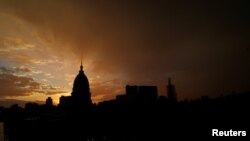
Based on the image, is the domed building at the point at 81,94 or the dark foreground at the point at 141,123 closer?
the dark foreground at the point at 141,123

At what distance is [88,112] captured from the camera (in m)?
117

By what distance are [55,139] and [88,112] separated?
18226 mm

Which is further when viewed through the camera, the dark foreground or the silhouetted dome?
the silhouetted dome

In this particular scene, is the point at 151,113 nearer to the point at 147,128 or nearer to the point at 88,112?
the point at 147,128

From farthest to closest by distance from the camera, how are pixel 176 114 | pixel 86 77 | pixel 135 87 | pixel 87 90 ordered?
pixel 135 87, pixel 86 77, pixel 87 90, pixel 176 114

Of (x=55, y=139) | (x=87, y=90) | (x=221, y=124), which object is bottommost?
(x=55, y=139)

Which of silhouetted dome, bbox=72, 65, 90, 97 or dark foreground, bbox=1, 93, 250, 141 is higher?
silhouetted dome, bbox=72, 65, 90, 97

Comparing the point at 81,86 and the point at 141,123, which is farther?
the point at 81,86

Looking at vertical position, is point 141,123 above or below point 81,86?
below

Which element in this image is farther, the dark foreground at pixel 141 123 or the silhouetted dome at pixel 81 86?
the silhouetted dome at pixel 81 86

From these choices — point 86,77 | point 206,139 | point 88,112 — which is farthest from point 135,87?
point 206,139

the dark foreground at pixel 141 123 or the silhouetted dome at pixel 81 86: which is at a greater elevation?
the silhouetted dome at pixel 81 86

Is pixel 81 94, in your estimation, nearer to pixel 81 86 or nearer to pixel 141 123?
pixel 81 86

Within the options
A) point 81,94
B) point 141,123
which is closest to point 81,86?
point 81,94
